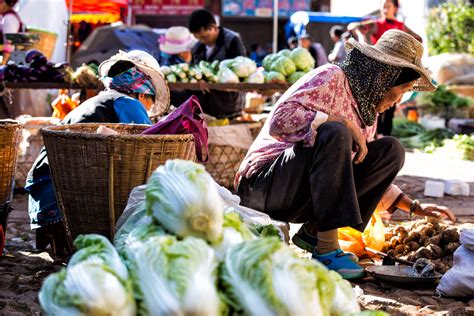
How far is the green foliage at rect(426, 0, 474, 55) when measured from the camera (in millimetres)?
18656

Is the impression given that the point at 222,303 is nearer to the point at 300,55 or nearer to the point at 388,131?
the point at 300,55

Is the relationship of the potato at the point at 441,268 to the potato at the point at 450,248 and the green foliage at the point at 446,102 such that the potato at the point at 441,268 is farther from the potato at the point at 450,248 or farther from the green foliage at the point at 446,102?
the green foliage at the point at 446,102

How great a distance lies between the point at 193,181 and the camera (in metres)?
2.31

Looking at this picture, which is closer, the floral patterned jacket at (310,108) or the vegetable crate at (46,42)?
the floral patterned jacket at (310,108)

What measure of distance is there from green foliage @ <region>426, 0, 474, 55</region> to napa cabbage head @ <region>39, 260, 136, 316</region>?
681 inches

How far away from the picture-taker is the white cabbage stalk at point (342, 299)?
7.38 feet

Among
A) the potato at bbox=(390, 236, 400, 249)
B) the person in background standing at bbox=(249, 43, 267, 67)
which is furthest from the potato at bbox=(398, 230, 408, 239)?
the person in background standing at bbox=(249, 43, 267, 67)

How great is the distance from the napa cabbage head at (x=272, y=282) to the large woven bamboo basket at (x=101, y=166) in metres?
1.60

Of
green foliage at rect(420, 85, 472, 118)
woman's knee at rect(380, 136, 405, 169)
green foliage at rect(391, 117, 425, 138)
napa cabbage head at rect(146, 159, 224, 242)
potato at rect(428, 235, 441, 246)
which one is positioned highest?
napa cabbage head at rect(146, 159, 224, 242)

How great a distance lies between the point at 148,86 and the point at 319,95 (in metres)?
1.10

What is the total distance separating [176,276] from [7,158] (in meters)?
2.73

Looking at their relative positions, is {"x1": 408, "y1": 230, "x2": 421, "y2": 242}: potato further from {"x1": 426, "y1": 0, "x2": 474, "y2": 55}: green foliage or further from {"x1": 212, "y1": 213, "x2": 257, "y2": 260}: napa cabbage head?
{"x1": 426, "y1": 0, "x2": 474, "y2": 55}: green foliage

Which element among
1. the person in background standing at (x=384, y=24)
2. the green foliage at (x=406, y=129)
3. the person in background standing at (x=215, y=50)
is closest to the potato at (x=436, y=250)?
the person in background standing at (x=215, y=50)

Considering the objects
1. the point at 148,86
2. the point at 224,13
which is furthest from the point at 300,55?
the point at 224,13
